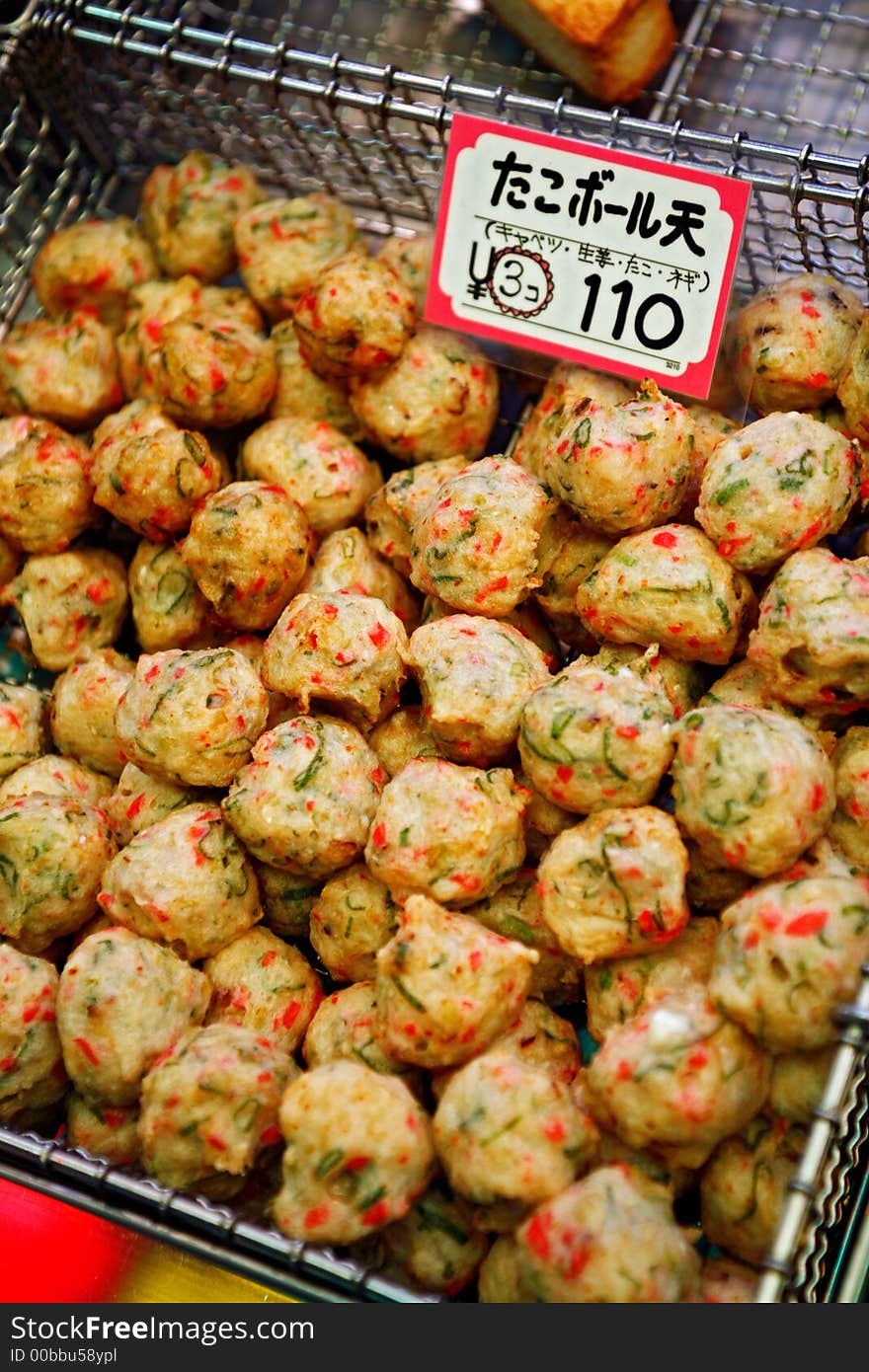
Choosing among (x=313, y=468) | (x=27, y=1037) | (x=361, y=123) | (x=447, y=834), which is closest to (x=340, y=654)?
(x=447, y=834)

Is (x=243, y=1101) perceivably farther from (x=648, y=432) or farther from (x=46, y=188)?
(x=46, y=188)

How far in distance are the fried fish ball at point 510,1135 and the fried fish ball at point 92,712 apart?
29.0 inches

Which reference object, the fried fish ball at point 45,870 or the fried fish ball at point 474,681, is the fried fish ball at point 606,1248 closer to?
the fried fish ball at point 474,681

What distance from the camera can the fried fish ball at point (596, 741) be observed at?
1.40 m

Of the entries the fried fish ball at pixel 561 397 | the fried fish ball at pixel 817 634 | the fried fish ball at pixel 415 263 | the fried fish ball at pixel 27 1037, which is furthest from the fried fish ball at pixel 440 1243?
the fried fish ball at pixel 415 263

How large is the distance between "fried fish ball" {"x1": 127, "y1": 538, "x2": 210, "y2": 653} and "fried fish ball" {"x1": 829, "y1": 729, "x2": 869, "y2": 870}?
36.0 inches

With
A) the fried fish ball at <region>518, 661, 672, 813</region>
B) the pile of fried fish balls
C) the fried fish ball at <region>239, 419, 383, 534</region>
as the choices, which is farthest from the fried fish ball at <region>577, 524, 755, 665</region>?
the fried fish ball at <region>239, 419, 383, 534</region>

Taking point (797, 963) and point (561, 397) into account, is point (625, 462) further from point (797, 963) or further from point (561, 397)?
point (797, 963)

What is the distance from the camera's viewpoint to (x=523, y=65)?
2.37 metres

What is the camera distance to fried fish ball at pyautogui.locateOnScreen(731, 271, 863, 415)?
1641mm

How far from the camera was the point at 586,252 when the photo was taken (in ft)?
5.64

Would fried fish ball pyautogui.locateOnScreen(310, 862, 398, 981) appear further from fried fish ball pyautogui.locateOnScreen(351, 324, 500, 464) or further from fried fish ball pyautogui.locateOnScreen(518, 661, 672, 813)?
fried fish ball pyautogui.locateOnScreen(351, 324, 500, 464)

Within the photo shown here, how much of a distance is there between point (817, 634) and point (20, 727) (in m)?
1.14

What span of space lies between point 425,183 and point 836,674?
1.16 meters
